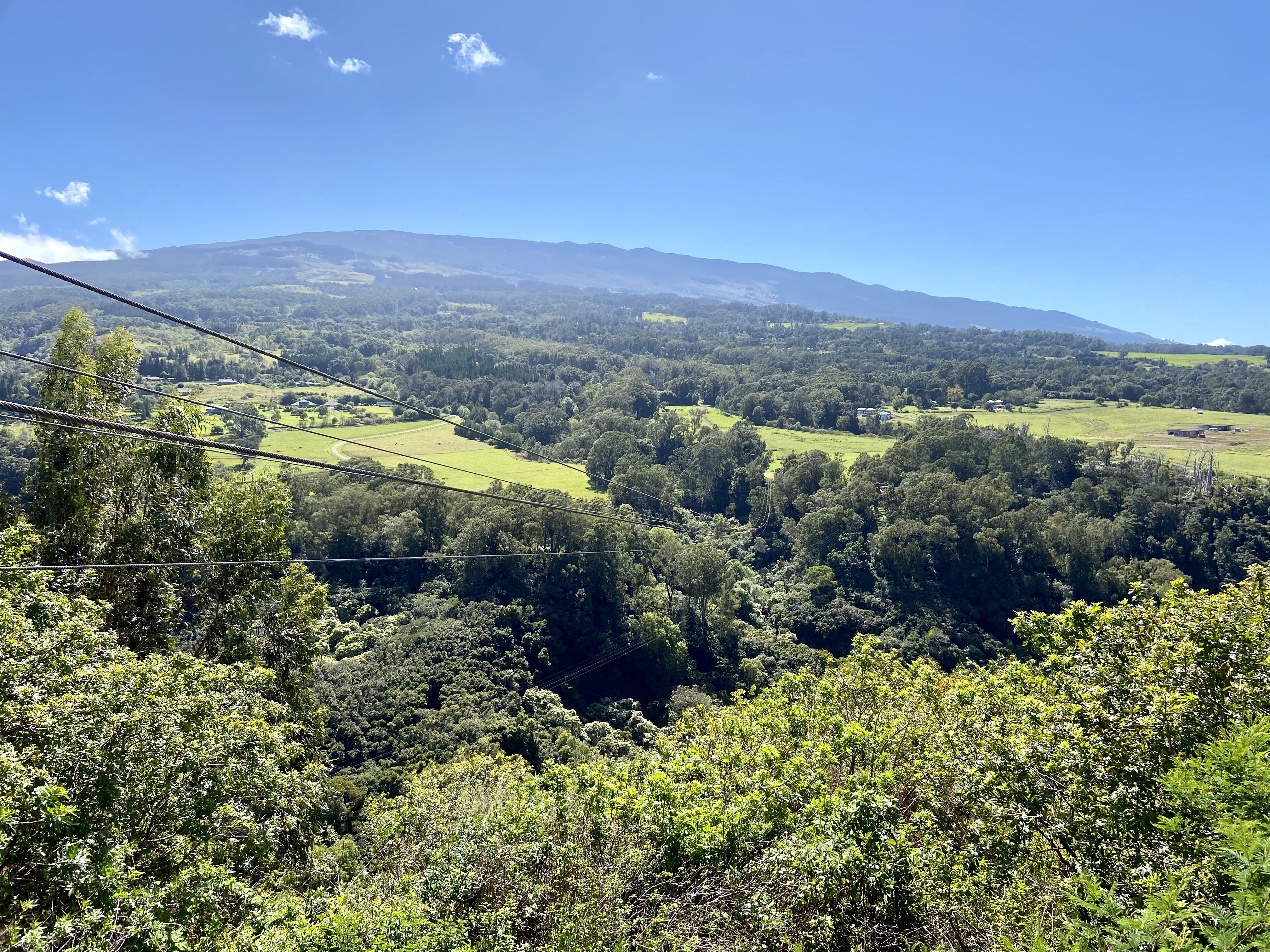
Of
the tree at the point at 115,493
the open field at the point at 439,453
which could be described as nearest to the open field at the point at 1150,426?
the open field at the point at 439,453

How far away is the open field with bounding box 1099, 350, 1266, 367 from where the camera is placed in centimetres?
13712

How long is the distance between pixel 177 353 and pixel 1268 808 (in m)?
147

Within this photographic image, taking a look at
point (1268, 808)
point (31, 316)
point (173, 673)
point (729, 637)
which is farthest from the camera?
point (31, 316)

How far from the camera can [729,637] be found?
41.2m

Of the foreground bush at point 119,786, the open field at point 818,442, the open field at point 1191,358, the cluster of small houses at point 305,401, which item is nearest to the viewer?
the foreground bush at point 119,786

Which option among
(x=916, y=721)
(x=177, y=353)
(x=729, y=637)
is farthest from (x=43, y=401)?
(x=177, y=353)

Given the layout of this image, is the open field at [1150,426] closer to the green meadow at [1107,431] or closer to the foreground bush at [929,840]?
the green meadow at [1107,431]

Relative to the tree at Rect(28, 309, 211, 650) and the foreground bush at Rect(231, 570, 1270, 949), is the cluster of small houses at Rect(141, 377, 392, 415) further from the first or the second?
the foreground bush at Rect(231, 570, 1270, 949)

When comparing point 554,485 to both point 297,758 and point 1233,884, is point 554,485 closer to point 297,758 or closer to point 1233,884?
point 297,758

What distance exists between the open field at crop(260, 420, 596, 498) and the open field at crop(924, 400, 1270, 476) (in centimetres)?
5880

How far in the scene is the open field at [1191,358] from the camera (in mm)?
137125

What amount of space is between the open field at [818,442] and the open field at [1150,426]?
51.2ft

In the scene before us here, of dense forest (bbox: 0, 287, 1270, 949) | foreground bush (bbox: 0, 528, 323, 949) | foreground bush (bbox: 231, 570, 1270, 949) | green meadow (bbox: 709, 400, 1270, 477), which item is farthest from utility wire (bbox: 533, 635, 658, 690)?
green meadow (bbox: 709, 400, 1270, 477)

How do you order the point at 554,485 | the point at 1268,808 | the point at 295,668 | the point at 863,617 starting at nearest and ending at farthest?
the point at 1268,808
the point at 295,668
the point at 863,617
the point at 554,485
